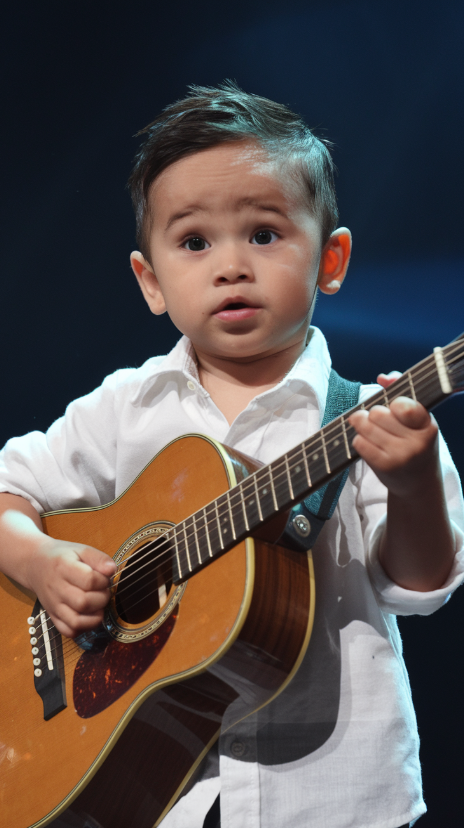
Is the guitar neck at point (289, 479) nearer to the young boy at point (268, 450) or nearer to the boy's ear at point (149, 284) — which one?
the young boy at point (268, 450)

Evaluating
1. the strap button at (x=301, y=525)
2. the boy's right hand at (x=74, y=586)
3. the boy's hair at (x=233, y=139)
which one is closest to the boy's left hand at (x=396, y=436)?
the strap button at (x=301, y=525)

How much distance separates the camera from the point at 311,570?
1.00 meters

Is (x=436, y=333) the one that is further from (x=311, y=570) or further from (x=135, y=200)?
(x=311, y=570)

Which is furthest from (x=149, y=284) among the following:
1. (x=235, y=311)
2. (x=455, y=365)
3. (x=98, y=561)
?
(x=455, y=365)

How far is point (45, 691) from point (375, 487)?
0.62 metres

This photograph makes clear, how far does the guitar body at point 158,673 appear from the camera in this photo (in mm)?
930

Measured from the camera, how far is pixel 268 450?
121cm

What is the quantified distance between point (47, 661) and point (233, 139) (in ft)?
3.08

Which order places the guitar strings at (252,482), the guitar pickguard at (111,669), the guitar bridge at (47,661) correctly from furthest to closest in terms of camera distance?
the guitar bridge at (47,661), the guitar pickguard at (111,669), the guitar strings at (252,482)

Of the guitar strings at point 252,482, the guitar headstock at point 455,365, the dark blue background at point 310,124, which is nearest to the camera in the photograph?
the guitar headstock at point 455,365

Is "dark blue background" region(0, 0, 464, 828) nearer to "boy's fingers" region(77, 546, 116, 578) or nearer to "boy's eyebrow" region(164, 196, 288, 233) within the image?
"boy's eyebrow" region(164, 196, 288, 233)

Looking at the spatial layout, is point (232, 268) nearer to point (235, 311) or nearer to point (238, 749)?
point (235, 311)

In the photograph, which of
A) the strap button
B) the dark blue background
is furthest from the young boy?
the dark blue background

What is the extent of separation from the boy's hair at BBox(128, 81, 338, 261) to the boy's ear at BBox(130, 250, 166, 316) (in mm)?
26
